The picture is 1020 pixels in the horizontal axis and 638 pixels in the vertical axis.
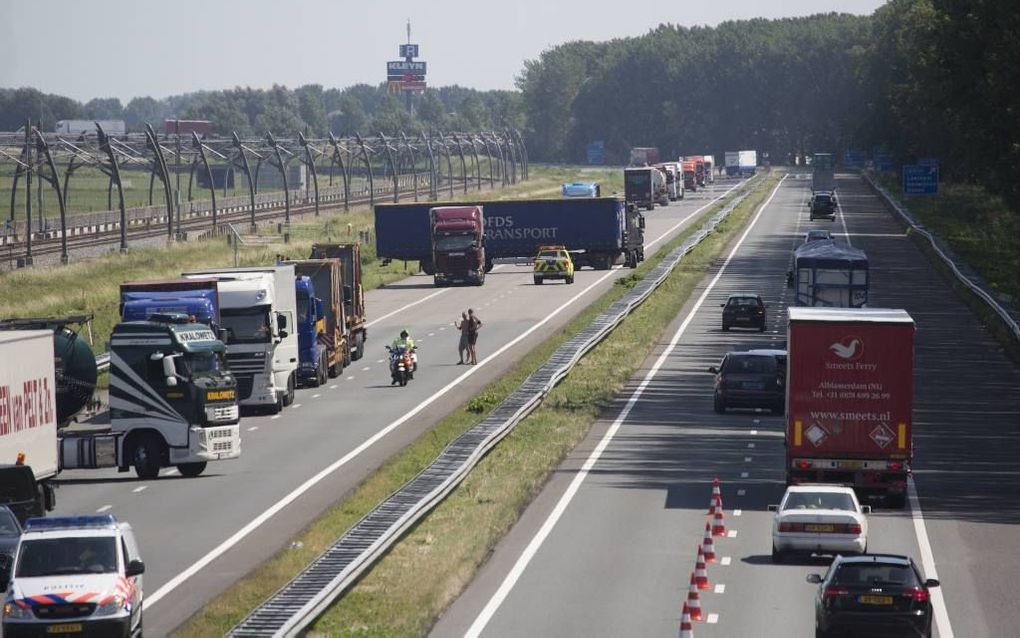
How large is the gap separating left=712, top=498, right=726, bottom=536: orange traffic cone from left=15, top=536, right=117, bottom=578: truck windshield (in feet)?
39.2

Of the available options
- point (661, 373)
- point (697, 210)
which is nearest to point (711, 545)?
point (661, 373)

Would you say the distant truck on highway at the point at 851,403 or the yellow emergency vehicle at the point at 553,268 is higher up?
the distant truck on highway at the point at 851,403

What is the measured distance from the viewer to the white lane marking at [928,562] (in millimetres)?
24992

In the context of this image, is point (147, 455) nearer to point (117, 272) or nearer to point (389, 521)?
point (389, 521)

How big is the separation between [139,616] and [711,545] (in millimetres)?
9446

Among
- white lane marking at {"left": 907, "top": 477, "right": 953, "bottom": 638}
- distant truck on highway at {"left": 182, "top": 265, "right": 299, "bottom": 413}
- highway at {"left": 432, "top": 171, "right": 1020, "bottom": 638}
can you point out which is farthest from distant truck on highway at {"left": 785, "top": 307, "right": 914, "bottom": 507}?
distant truck on highway at {"left": 182, "top": 265, "right": 299, "bottom": 413}

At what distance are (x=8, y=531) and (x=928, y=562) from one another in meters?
14.2

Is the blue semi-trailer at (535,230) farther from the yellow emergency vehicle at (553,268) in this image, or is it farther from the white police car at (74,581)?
the white police car at (74,581)

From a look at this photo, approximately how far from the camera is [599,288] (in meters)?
92.3

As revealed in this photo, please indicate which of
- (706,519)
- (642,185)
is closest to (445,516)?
(706,519)

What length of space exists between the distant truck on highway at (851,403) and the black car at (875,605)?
37.7ft

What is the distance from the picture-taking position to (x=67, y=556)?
23.4 metres

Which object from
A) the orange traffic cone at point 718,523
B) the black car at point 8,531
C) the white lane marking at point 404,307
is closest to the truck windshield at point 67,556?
the black car at point 8,531

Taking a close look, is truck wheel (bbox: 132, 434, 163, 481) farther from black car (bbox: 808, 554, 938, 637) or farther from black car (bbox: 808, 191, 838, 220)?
black car (bbox: 808, 191, 838, 220)
